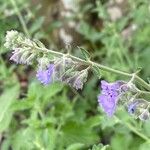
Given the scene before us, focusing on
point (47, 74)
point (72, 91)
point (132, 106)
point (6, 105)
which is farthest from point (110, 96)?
point (72, 91)

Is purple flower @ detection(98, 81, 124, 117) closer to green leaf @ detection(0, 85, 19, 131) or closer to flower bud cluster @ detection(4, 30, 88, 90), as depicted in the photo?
flower bud cluster @ detection(4, 30, 88, 90)

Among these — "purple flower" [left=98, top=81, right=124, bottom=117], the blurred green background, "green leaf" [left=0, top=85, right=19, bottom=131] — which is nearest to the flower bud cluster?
"purple flower" [left=98, top=81, right=124, bottom=117]

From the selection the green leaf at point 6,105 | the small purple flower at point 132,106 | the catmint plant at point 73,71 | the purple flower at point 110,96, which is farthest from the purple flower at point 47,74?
the green leaf at point 6,105

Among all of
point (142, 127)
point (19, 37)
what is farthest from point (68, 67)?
point (142, 127)

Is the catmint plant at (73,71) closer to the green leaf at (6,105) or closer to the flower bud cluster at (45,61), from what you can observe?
the flower bud cluster at (45,61)

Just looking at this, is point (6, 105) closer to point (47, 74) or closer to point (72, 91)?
point (72, 91)

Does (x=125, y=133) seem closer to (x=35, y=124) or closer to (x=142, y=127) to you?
(x=142, y=127)

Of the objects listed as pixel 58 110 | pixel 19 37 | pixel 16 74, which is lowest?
pixel 19 37
